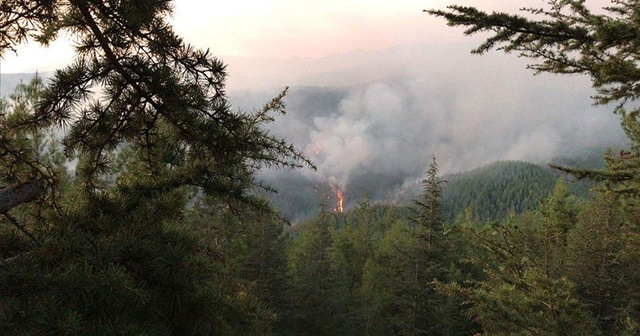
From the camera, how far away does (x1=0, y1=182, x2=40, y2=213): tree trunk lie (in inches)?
103

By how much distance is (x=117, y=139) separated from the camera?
331 centimetres

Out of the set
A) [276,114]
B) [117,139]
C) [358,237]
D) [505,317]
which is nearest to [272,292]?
[505,317]

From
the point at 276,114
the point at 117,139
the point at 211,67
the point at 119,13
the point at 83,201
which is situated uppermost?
the point at 276,114

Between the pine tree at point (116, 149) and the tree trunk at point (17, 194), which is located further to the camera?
the tree trunk at point (17, 194)

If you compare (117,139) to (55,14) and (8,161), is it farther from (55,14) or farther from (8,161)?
(55,14)

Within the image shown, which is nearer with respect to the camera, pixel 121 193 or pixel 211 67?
pixel 211 67

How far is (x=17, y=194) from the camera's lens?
2729 mm

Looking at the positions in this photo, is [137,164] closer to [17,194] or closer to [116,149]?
[116,149]

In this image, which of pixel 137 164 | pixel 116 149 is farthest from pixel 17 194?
pixel 137 164

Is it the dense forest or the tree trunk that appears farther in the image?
the tree trunk

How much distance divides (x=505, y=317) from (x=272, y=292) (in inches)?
690

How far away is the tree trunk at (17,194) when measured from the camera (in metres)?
2.62

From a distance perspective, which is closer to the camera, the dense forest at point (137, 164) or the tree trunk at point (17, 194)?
the dense forest at point (137, 164)

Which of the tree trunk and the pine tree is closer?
the pine tree
